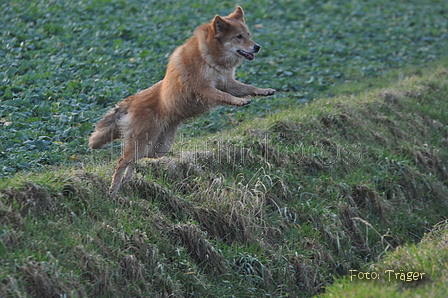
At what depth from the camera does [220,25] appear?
714 centimetres

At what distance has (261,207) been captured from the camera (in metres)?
7.16

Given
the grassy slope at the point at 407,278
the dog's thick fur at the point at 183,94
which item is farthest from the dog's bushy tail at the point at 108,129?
the grassy slope at the point at 407,278

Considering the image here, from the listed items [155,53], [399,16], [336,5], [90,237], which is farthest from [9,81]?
[399,16]

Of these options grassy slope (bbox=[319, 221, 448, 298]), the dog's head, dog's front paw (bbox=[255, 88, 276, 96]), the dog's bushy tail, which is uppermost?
the dog's head

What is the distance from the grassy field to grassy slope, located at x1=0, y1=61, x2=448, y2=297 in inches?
0.8

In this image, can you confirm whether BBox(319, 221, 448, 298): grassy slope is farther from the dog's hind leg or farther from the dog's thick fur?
the dog's hind leg

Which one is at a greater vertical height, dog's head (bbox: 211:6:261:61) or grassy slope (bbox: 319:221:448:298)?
dog's head (bbox: 211:6:261:61)

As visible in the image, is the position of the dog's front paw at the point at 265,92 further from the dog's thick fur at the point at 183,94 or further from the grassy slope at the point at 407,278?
the grassy slope at the point at 407,278

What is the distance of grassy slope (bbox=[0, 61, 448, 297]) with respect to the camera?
17.8 feet

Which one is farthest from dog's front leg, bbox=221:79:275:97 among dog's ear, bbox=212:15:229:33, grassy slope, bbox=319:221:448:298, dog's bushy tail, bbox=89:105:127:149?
grassy slope, bbox=319:221:448:298

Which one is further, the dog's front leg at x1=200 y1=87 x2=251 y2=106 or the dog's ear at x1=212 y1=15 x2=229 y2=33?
the dog's ear at x1=212 y1=15 x2=229 y2=33

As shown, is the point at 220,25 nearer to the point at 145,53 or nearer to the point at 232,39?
the point at 232,39

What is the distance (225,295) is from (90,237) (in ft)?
5.40

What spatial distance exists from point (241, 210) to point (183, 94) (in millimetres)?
1619
